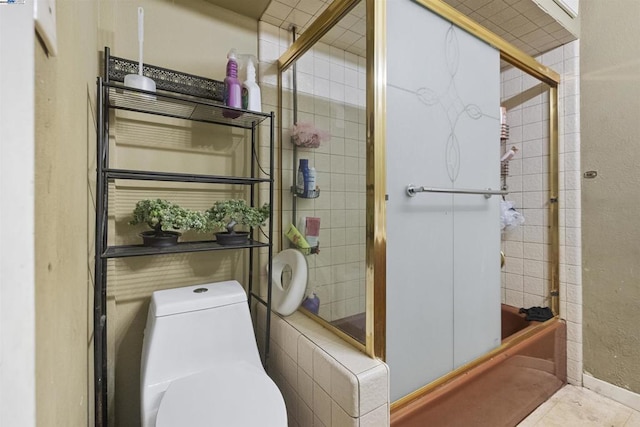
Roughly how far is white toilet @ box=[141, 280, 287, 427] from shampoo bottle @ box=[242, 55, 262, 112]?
2.53 ft

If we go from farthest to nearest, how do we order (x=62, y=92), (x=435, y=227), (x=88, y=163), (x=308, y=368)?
1. (x=435, y=227)
2. (x=308, y=368)
3. (x=88, y=163)
4. (x=62, y=92)

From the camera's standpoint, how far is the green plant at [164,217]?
39.6 inches

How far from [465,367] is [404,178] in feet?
2.74

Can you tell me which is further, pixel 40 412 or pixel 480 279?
pixel 480 279

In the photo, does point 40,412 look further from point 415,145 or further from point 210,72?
point 210,72

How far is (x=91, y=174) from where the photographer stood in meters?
0.84

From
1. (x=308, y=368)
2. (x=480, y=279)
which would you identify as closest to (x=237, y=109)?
(x=308, y=368)

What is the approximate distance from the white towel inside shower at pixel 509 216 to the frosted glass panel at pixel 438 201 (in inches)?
22.1

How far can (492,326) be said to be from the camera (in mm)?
1325

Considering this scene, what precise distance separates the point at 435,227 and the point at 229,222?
2.72 feet

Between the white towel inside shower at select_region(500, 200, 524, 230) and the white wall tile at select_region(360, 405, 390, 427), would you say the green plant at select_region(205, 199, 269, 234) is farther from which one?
the white towel inside shower at select_region(500, 200, 524, 230)

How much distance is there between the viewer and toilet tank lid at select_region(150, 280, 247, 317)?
3.36ft

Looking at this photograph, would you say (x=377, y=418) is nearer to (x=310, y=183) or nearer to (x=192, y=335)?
(x=192, y=335)

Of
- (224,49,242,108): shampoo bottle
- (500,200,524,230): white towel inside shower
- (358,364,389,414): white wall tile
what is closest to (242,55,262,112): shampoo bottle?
(224,49,242,108): shampoo bottle
